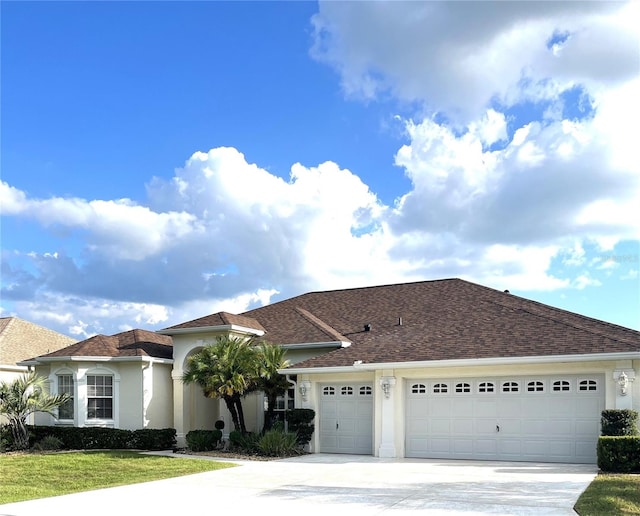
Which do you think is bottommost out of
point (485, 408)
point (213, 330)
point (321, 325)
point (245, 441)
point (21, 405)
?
point (245, 441)

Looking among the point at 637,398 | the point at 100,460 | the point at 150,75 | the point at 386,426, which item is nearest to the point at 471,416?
the point at 386,426

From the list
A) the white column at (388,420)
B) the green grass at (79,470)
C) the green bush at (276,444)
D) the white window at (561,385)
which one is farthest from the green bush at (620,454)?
the green grass at (79,470)

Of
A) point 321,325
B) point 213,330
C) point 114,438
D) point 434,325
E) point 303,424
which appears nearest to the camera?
point 303,424

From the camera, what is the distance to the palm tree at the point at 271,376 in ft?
71.4

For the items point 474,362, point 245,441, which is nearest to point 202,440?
point 245,441

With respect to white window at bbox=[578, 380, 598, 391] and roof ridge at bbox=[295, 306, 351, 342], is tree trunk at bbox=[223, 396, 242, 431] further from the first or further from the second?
white window at bbox=[578, 380, 598, 391]

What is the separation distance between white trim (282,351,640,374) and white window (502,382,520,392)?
0.99 m

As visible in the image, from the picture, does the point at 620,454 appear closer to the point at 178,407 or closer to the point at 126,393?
the point at 178,407

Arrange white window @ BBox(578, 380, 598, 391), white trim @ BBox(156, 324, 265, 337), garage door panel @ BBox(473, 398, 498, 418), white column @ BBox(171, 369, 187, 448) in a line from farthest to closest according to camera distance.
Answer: white column @ BBox(171, 369, 187, 448), white trim @ BBox(156, 324, 265, 337), garage door panel @ BBox(473, 398, 498, 418), white window @ BBox(578, 380, 598, 391)

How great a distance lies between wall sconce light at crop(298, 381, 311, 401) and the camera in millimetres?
22016

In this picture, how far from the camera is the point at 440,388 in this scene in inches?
803

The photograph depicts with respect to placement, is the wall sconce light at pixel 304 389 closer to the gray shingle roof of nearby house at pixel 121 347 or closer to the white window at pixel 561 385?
the gray shingle roof of nearby house at pixel 121 347

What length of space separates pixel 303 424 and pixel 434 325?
213 inches

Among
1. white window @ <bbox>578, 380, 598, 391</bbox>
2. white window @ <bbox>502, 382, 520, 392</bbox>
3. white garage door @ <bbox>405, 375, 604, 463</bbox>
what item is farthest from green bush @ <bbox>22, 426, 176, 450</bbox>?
white window @ <bbox>578, 380, 598, 391</bbox>
